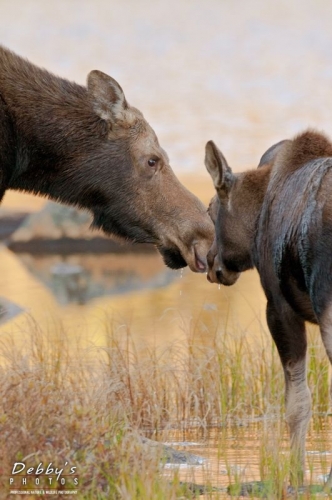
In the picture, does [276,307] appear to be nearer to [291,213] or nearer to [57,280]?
[291,213]

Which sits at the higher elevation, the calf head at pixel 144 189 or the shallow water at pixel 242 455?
the calf head at pixel 144 189

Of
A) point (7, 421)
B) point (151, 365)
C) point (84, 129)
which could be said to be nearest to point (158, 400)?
point (151, 365)

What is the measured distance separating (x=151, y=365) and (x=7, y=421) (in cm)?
421

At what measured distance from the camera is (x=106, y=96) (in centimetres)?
955

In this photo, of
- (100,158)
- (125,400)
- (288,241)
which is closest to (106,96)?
(100,158)

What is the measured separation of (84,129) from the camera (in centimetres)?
967

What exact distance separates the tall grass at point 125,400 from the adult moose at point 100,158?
1485mm

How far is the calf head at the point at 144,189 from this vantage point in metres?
9.50

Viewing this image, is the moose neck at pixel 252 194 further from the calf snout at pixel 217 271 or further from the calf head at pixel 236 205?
the calf snout at pixel 217 271

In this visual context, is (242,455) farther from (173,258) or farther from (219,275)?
(173,258)

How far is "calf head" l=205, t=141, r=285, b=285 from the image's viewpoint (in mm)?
8867

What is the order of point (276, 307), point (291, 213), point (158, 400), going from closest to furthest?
1. point (291, 213)
2. point (276, 307)
3. point (158, 400)

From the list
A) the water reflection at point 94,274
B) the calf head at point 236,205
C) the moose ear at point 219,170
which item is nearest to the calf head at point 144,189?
the calf head at point 236,205

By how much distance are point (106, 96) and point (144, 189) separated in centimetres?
86
